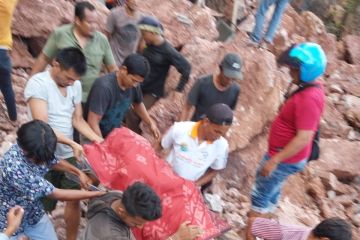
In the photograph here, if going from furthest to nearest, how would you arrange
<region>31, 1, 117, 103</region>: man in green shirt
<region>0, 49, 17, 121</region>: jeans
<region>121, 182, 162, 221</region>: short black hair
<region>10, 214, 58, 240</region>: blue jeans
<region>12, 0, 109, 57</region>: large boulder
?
<region>12, 0, 109, 57</region>: large boulder, <region>0, 49, 17, 121</region>: jeans, <region>31, 1, 117, 103</region>: man in green shirt, <region>10, 214, 58, 240</region>: blue jeans, <region>121, 182, 162, 221</region>: short black hair

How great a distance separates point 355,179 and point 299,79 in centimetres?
407

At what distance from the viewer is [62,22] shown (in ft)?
19.4

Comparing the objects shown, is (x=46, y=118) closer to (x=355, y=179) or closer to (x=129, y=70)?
(x=129, y=70)

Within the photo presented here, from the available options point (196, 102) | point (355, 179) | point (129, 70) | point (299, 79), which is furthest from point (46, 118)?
point (355, 179)

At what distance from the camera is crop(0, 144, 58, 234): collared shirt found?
99.1 inches

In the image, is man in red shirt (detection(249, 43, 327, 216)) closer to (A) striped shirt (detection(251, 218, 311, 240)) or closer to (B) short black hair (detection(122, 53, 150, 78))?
(A) striped shirt (detection(251, 218, 311, 240))

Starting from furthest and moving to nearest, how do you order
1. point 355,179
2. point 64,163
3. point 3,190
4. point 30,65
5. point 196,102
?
point 355,179 < point 30,65 < point 196,102 < point 64,163 < point 3,190

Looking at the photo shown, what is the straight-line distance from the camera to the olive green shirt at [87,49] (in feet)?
12.8

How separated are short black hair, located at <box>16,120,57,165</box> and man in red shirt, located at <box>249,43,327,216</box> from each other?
67.8 inches

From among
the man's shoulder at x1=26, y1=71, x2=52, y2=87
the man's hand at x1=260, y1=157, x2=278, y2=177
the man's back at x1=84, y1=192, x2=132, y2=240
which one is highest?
the man's shoulder at x1=26, y1=71, x2=52, y2=87

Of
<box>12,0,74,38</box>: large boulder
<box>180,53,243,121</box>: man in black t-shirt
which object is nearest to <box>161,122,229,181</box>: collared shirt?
<box>180,53,243,121</box>: man in black t-shirt

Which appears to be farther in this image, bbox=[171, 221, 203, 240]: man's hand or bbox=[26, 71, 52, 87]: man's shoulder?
bbox=[26, 71, 52, 87]: man's shoulder

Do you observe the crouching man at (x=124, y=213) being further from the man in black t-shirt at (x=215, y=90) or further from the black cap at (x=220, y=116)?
the man in black t-shirt at (x=215, y=90)

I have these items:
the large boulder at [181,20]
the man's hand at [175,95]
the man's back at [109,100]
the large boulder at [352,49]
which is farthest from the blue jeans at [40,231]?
the large boulder at [352,49]
